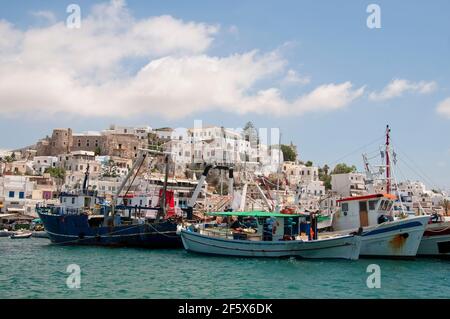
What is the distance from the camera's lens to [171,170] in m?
103

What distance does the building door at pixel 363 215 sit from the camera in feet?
103

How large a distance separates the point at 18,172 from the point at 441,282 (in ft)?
318

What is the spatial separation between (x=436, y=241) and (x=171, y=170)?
7505 cm

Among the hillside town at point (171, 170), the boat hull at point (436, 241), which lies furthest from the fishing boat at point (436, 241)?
the hillside town at point (171, 170)

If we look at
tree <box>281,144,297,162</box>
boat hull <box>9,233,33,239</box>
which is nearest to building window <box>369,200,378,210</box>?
boat hull <box>9,233,33,239</box>

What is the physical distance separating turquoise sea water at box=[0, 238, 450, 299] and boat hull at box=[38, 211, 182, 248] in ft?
19.3

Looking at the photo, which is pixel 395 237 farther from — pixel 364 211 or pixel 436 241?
pixel 436 241

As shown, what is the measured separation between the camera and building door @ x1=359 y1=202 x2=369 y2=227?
103 feet

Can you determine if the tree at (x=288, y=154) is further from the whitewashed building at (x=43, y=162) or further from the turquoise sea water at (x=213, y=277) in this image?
the turquoise sea water at (x=213, y=277)

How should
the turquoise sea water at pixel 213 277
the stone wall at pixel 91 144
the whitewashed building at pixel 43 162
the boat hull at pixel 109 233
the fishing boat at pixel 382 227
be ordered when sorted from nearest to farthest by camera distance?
the turquoise sea water at pixel 213 277
the fishing boat at pixel 382 227
the boat hull at pixel 109 233
the whitewashed building at pixel 43 162
the stone wall at pixel 91 144

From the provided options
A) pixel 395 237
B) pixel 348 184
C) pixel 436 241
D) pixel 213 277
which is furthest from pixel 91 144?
pixel 213 277

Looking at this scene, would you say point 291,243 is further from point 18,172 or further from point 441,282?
point 18,172

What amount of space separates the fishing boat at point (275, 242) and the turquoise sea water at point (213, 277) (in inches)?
34.6

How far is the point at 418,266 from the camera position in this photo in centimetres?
2709
